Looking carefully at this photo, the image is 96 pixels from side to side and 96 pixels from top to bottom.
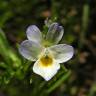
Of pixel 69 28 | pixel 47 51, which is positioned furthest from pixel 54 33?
pixel 69 28

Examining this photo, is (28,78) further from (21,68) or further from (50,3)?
(50,3)

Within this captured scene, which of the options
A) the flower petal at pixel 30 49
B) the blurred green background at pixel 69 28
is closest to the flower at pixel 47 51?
the flower petal at pixel 30 49

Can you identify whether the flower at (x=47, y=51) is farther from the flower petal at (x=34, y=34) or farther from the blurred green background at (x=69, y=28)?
the blurred green background at (x=69, y=28)

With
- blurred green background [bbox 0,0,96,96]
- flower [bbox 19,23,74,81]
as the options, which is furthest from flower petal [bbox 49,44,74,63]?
blurred green background [bbox 0,0,96,96]

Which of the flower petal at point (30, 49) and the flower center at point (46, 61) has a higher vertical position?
the flower petal at point (30, 49)

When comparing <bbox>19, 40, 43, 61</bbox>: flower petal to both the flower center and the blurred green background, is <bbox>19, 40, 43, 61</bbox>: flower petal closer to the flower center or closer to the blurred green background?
the flower center

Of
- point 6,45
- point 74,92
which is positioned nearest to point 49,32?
point 6,45

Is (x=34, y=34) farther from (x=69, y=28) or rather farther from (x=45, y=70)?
(x=69, y=28)
